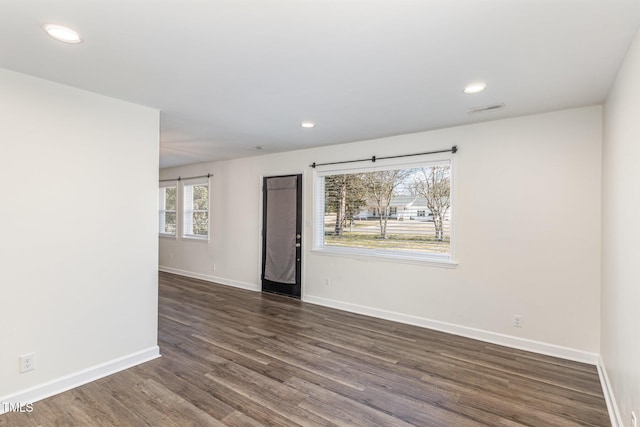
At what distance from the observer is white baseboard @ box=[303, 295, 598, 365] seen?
312 cm

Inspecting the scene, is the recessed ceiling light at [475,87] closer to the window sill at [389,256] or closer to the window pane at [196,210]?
the window sill at [389,256]

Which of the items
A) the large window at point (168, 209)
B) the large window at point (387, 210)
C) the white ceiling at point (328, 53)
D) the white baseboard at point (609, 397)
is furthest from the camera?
the large window at point (168, 209)

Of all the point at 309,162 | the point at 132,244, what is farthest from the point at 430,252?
the point at 132,244

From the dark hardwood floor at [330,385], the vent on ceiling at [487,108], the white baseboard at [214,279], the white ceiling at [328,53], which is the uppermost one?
the vent on ceiling at [487,108]

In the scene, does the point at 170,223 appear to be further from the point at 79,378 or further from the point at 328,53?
the point at 328,53

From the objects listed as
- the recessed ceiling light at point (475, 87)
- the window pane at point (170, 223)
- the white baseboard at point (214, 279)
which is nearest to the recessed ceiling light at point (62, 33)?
the recessed ceiling light at point (475, 87)

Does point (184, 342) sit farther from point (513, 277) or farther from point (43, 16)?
point (513, 277)

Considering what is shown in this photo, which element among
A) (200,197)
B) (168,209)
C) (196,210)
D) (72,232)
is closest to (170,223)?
(168,209)

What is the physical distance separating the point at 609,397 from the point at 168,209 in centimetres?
758

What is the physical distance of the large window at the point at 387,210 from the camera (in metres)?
4.01

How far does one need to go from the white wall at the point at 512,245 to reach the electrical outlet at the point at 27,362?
3372 mm

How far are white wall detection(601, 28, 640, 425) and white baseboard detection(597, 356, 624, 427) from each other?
0.07 meters

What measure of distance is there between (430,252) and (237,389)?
106 inches

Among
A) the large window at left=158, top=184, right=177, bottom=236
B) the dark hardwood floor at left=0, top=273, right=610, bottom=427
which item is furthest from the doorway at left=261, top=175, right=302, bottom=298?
the large window at left=158, top=184, right=177, bottom=236
